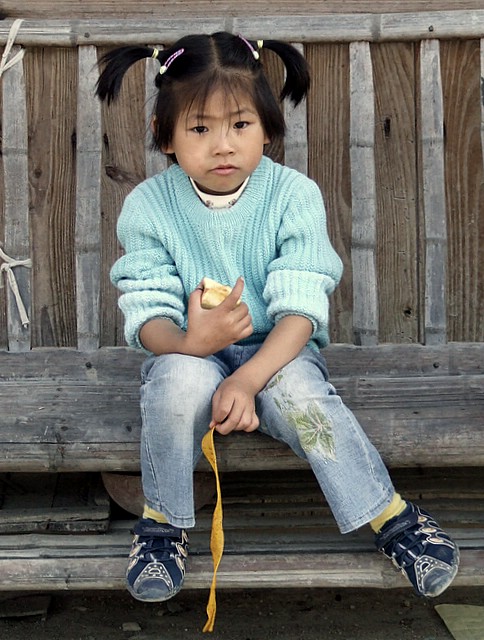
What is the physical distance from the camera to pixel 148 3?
324cm

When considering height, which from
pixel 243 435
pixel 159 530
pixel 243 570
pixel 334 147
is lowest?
pixel 243 570

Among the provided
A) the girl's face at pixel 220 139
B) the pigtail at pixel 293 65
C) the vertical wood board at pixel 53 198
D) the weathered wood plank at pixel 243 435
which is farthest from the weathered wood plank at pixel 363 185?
the vertical wood board at pixel 53 198

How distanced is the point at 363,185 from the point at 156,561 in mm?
1452

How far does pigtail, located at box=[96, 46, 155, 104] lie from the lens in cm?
241

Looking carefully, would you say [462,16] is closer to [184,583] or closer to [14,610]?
[184,583]

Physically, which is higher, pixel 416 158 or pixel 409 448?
pixel 416 158

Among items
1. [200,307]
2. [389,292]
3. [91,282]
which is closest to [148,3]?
[91,282]

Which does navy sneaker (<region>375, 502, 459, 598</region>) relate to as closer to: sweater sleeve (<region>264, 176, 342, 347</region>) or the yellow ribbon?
the yellow ribbon

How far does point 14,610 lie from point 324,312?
1200mm

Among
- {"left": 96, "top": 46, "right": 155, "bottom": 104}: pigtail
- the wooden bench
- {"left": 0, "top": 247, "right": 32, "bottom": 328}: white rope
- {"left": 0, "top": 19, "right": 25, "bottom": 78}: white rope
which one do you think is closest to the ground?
the wooden bench

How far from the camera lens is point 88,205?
3137mm

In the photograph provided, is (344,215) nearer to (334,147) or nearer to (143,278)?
(334,147)

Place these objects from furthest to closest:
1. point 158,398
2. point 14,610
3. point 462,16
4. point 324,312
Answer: point 462,16, point 14,610, point 324,312, point 158,398

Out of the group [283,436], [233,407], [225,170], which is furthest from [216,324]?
[225,170]
